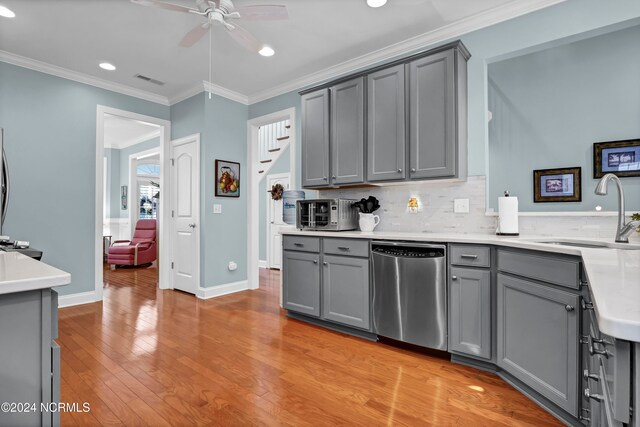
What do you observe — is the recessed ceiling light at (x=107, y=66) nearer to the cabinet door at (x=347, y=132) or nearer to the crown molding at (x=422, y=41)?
the crown molding at (x=422, y=41)

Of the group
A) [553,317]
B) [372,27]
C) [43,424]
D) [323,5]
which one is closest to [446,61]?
[372,27]

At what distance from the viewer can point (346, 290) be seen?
2.98 metres

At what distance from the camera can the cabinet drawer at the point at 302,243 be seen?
10.6 feet

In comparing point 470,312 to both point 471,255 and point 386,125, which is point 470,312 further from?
point 386,125

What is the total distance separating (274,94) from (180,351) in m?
3.34

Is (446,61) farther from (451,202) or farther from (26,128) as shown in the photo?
(26,128)

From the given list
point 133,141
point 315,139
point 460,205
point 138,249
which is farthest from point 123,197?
point 460,205

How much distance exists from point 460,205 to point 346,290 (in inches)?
49.3

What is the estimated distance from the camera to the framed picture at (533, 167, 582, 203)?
336 cm

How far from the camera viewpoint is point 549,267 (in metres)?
1.81

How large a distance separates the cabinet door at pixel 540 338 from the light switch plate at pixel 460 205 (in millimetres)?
870

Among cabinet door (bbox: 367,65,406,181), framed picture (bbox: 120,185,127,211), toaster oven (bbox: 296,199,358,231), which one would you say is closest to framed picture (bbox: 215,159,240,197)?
toaster oven (bbox: 296,199,358,231)

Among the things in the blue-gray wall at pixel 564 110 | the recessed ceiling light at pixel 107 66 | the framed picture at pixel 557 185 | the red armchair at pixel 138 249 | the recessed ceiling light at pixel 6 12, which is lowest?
the red armchair at pixel 138 249

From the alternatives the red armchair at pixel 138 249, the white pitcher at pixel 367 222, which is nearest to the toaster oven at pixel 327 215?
the white pitcher at pixel 367 222
